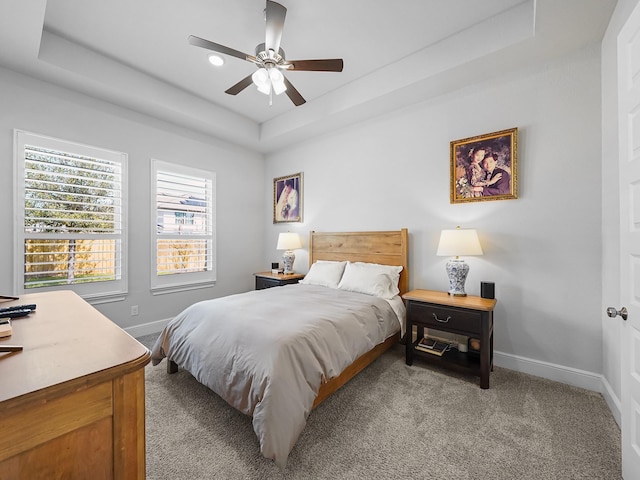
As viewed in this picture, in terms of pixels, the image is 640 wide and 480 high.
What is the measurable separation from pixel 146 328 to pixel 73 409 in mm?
3239

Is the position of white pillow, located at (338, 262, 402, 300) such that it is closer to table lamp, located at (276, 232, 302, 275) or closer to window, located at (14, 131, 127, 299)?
table lamp, located at (276, 232, 302, 275)

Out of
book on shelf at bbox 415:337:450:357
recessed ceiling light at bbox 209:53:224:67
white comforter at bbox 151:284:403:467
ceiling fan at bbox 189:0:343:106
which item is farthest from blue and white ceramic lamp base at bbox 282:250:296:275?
recessed ceiling light at bbox 209:53:224:67

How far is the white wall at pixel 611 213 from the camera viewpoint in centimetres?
185

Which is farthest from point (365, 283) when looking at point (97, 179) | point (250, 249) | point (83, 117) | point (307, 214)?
point (83, 117)

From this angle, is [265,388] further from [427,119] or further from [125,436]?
[427,119]

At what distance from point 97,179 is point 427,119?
369 cm

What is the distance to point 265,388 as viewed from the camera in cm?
152

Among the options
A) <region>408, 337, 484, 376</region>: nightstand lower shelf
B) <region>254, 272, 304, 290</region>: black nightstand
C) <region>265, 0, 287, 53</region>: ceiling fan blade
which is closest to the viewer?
<region>265, 0, 287, 53</region>: ceiling fan blade

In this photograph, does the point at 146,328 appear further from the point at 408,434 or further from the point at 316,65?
the point at 316,65

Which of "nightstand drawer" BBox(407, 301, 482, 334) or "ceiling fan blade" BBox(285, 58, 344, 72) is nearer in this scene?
"ceiling fan blade" BBox(285, 58, 344, 72)

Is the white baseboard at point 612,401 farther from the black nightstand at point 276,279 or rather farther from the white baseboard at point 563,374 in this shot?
the black nightstand at point 276,279

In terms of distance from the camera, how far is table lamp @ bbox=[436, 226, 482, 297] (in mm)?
2441

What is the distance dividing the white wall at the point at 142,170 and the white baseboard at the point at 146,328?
0.01 metres

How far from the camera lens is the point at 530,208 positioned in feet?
8.05
